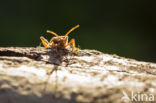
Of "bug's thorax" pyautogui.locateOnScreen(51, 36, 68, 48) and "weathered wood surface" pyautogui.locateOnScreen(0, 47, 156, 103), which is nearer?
"weathered wood surface" pyautogui.locateOnScreen(0, 47, 156, 103)

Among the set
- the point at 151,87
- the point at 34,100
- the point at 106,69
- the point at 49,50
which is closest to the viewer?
the point at 34,100

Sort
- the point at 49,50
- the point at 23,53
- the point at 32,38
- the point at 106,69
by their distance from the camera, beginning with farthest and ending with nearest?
the point at 32,38, the point at 49,50, the point at 23,53, the point at 106,69

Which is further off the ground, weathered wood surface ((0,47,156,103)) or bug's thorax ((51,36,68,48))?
bug's thorax ((51,36,68,48))

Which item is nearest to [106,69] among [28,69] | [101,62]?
[101,62]

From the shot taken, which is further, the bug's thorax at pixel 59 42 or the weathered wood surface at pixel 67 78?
the bug's thorax at pixel 59 42

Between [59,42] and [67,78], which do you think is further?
[59,42]

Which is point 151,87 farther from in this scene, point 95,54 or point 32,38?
point 32,38

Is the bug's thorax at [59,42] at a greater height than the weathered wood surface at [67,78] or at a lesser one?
greater

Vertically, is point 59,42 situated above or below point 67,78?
above
